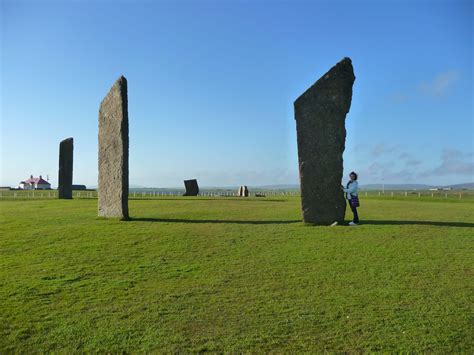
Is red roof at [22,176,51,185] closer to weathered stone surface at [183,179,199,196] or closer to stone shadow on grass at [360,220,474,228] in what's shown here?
weathered stone surface at [183,179,199,196]

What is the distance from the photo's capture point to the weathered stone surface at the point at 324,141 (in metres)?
16.0

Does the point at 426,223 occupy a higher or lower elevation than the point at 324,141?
lower

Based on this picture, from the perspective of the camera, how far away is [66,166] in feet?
113

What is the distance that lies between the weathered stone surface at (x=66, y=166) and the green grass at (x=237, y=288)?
1986 cm

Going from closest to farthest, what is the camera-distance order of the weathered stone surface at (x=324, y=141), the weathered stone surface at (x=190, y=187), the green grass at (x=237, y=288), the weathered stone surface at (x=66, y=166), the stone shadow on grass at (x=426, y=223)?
the green grass at (x=237, y=288)
the stone shadow on grass at (x=426, y=223)
the weathered stone surface at (x=324, y=141)
the weathered stone surface at (x=66, y=166)
the weathered stone surface at (x=190, y=187)

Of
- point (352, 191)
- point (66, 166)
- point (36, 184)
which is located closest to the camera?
point (352, 191)

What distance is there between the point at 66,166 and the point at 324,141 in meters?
25.3

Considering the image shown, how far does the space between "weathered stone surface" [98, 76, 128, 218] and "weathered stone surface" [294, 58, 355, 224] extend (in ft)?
23.9

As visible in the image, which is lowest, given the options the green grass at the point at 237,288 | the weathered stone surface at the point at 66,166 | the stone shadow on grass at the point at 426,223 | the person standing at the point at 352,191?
the green grass at the point at 237,288

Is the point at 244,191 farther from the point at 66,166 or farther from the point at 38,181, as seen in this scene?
the point at 38,181

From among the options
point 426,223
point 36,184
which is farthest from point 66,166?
point 36,184

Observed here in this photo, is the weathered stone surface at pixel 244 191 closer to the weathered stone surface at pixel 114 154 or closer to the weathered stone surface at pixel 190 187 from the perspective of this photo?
the weathered stone surface at pixel 190 187

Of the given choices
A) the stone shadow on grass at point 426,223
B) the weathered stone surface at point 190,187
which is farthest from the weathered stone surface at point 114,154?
the weathered stone surface at point 190,187

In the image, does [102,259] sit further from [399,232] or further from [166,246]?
[399,232]
